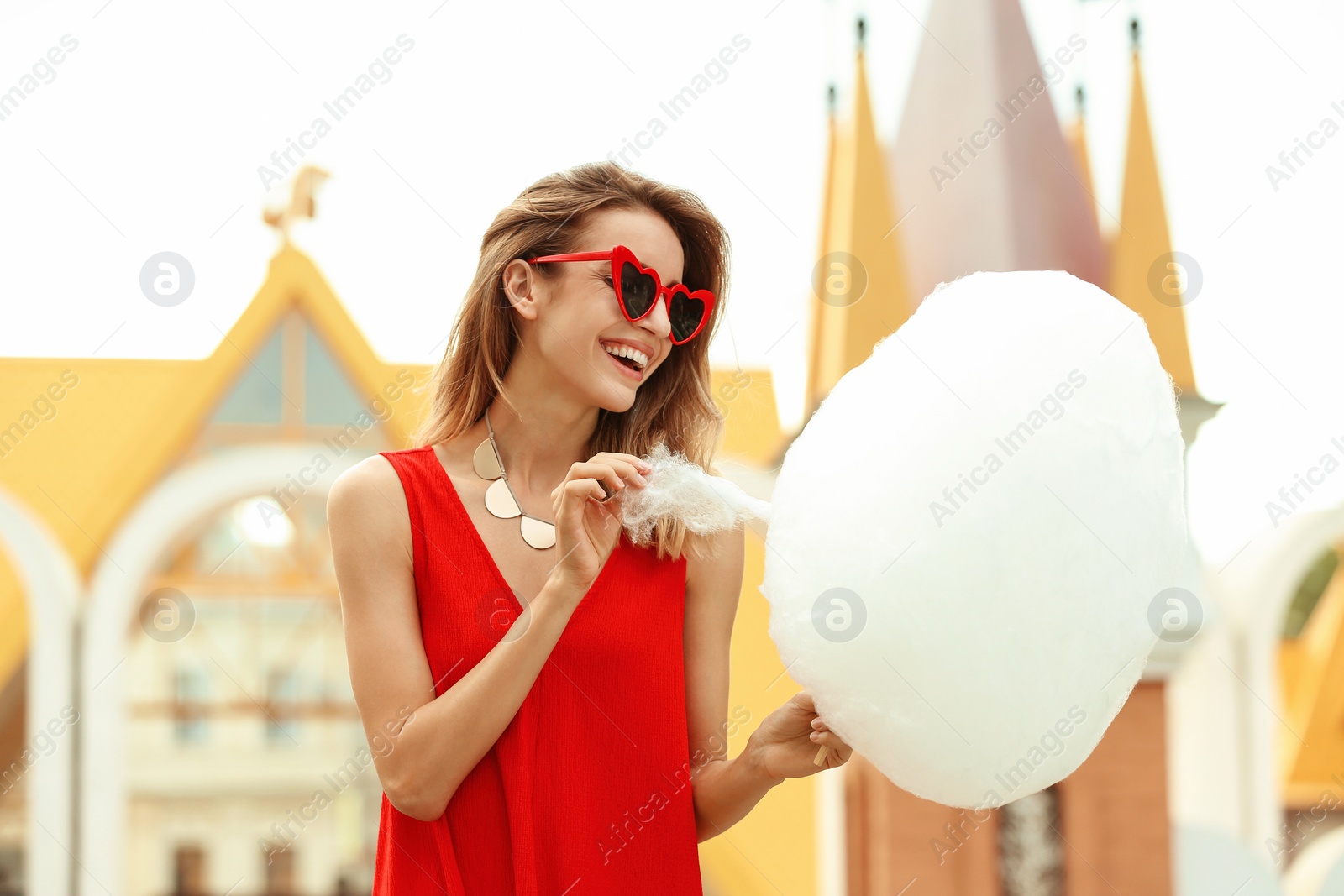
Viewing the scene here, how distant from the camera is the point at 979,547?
1.65 metres

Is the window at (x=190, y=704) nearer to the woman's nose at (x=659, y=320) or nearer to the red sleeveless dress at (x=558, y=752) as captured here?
the red sleeveless dress at (x=558, y=752)

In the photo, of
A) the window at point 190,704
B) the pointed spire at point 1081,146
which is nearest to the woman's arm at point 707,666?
the pointed spire at point 1081,146

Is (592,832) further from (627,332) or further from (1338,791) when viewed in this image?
(1338,791)

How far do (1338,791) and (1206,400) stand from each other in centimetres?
450

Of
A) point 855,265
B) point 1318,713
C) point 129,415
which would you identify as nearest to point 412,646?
point 855,265

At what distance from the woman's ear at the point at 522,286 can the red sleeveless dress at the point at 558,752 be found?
284mm

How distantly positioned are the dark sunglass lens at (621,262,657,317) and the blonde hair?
13cm

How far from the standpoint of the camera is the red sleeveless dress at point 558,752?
163cm

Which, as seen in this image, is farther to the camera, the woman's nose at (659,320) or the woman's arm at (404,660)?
the woman's nose at (659,320)

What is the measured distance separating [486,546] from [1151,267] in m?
6.25

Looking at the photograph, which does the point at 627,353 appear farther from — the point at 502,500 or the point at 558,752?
the point at 558,752

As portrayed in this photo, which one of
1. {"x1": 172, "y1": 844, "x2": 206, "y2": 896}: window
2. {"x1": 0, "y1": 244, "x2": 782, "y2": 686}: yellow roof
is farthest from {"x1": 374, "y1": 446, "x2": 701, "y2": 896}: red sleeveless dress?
{"x1": 172, "y1": 844, "x2": 206, "y2": 896}: window

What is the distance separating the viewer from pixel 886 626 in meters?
1.64

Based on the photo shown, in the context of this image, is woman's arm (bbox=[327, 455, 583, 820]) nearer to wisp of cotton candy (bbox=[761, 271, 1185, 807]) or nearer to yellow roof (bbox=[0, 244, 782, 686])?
wisp of cotton candy (bbox=[761, 271, 1185, 807])
